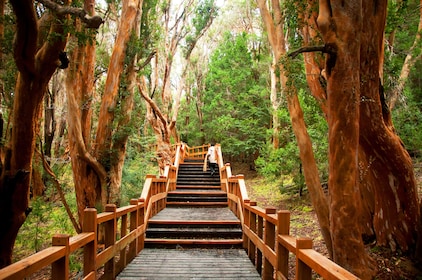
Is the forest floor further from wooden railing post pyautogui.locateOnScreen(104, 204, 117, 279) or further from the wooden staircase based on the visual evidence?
wooden railing post pyautogui.locateOnScreen(104, 204, 117, 279)

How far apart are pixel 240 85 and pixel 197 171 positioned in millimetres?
9453

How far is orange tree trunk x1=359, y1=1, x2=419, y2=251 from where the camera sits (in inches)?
179

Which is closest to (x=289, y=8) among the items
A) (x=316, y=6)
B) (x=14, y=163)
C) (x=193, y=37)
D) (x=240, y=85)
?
(x=316, y=6)

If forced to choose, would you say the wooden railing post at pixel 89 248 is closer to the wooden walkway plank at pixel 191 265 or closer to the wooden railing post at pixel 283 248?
the wooden walkway plank at pixel 191 265

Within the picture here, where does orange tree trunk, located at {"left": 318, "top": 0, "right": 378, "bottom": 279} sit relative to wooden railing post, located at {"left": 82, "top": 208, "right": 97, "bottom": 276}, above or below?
above

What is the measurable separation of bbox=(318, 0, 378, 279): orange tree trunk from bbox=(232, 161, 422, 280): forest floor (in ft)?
4.89

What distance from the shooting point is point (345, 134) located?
3809mm

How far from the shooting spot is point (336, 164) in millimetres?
3877

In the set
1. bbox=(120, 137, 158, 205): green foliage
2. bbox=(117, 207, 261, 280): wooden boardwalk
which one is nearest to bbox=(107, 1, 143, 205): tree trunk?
bbox=(120, 137, 158, 205): green foliage

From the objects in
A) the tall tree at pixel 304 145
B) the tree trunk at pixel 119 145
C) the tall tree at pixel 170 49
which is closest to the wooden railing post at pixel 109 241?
the tall tree at pixel 304 145

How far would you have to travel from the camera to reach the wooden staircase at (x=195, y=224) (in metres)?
6.42

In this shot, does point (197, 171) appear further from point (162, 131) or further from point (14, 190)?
point (14, 190)

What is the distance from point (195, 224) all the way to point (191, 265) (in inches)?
83.6

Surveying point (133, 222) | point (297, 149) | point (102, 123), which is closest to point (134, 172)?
point (102, 123)
